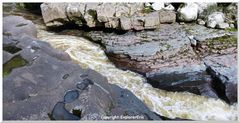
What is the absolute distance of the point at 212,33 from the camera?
21.9ft

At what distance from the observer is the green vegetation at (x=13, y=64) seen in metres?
5.73

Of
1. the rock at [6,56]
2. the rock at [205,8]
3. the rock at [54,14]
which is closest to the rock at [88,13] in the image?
the rock at [54,14]

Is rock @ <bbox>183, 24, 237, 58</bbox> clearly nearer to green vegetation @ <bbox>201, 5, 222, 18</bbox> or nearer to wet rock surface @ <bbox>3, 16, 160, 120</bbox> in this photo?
green vegetation @ <bbox>201, 5, 222, 18</bbox>

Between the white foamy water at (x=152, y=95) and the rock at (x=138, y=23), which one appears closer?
the white foamy water at (x=152, y=95)

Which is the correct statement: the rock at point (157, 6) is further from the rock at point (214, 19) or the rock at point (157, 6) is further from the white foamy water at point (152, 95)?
the white foamy water at point (152, 95)

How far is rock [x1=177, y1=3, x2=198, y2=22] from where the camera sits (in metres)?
6.78

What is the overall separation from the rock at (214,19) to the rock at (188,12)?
0.80 ft

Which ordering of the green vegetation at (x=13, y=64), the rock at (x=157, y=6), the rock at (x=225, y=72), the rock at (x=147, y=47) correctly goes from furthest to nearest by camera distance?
the rock at (x=157, y=6) → the rock at (x=147, y=47) → the rock at (x=225, y=72) → the green vegetation at (x=13, y=64)

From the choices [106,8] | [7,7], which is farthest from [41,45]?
[106,8]

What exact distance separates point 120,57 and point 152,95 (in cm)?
86

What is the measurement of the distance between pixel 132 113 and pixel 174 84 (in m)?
0.97

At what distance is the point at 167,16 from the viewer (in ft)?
22.4

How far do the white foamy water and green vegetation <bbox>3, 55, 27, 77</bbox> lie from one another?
29.6 inches

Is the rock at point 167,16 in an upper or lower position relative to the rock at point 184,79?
upper
